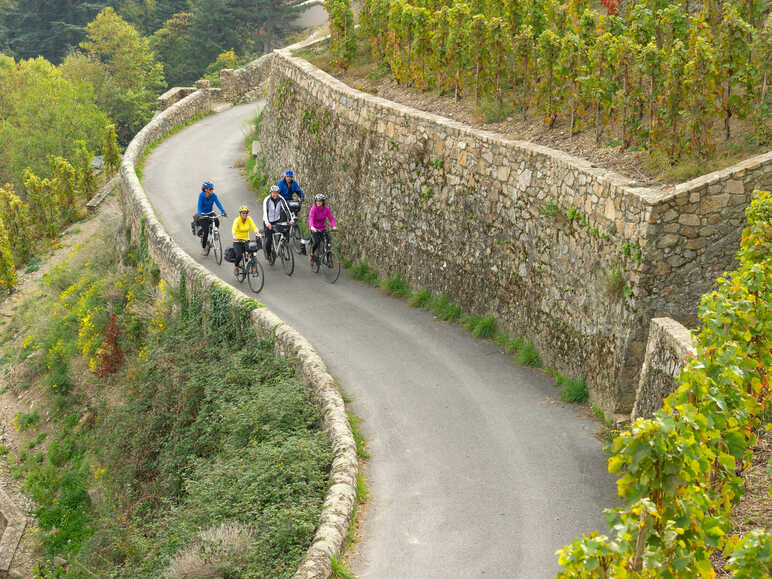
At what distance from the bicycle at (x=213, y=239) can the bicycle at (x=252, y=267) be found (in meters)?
1.78

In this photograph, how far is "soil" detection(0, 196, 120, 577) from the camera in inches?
608

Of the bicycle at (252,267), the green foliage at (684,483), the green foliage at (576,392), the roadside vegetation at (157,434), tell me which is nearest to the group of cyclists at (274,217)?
the bicycle at (252,267)

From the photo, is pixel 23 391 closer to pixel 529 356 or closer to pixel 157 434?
pixel 157 434

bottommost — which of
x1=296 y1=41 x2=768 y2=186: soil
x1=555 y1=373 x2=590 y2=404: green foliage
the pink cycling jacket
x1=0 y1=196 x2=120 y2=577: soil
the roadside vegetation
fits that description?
x1=0 y1=196 x2=120 y2=577: soil

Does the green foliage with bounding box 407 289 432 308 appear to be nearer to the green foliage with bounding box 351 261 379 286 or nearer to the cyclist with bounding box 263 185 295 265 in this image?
the green foliage with bounding box 351 261 379 286

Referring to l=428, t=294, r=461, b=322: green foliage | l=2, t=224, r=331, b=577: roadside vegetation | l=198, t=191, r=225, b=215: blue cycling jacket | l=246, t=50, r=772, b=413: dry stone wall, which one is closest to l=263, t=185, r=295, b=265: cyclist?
l=246, t=50, r=772, b=413: dry stone wall

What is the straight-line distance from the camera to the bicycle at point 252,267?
50.5 feet

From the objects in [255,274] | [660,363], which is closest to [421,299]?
[255,274]

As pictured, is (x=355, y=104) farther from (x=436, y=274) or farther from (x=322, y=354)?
(x=322, y=354)

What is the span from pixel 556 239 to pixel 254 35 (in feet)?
143

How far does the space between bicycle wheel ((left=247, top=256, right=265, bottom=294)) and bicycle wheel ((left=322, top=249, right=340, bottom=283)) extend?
4.17 ft

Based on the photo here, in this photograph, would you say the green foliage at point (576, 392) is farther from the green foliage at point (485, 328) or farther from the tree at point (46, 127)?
the tree at point (46, 127)

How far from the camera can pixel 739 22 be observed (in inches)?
381

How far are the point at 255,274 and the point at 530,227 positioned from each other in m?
5.96
